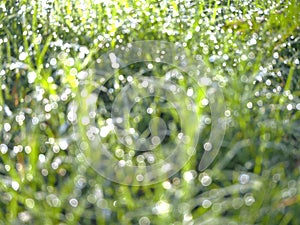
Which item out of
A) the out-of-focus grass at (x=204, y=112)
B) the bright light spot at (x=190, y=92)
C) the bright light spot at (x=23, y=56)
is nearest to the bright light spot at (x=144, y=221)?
the out-of-focus grass at (x=204, y=112)

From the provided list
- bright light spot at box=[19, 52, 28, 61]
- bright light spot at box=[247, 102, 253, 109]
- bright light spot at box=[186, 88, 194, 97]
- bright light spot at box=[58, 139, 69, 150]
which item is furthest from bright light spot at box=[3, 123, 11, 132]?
bright light spot at box=[247, 102, 253, 109]

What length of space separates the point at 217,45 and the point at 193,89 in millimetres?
402

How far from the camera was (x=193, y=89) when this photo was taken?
248 cm

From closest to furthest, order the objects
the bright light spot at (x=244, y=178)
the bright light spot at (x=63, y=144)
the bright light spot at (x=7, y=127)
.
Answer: the bright light spot at (x=244, y=178) < the bright light spot at (x=63, y=144) < the bright light spot at (x=7, y=127)

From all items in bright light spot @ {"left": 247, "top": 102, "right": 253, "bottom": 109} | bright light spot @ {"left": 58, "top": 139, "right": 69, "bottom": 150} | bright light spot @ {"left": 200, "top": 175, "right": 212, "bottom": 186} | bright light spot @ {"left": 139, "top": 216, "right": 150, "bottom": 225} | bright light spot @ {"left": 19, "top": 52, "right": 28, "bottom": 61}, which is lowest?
bright light spot @ {"left": 139, "top": 216, "right": 150, "bottom": 225}

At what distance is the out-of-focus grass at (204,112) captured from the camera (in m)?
2.05

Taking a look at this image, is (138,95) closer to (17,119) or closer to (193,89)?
(193,89)

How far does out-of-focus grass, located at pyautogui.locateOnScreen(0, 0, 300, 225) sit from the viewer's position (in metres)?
2.05

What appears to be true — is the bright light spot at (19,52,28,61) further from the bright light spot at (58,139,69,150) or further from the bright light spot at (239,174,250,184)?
the bright light spot at (239,174,250,184)

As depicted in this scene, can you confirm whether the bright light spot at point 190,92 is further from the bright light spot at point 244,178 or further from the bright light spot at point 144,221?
the bright light spot at point 144,221

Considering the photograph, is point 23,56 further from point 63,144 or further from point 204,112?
point 204,112

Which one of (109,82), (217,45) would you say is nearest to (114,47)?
(109,82)

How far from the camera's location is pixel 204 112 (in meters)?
2.38

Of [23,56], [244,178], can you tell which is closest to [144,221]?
[244,178]
